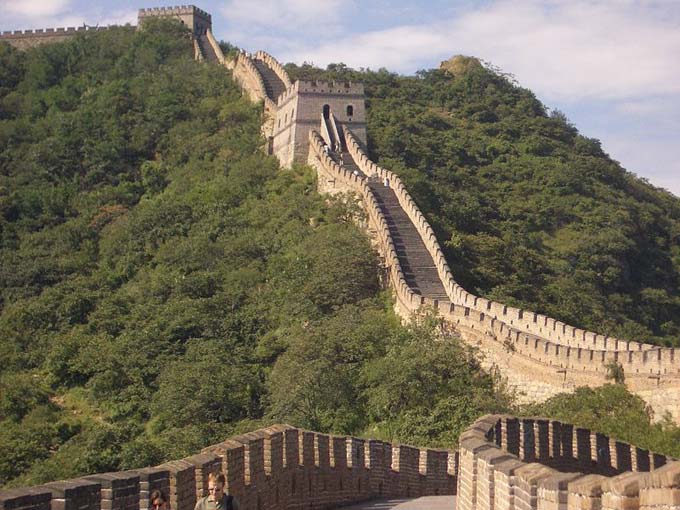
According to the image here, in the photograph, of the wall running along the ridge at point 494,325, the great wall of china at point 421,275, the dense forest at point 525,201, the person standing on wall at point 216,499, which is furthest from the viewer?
the dense forest at point 525,201

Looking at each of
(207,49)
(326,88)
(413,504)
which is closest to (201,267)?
(326,88)

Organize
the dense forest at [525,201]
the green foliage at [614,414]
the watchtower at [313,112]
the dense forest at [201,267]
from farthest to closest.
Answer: the watchtower at [313,112] → the dense forest at [525,201] → the dense forest at [201,267] → the green foliage at [614,414]

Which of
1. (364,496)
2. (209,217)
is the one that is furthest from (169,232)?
(364,496)

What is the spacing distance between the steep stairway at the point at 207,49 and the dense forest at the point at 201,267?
1.09m

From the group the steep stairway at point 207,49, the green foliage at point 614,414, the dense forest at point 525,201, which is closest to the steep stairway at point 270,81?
the dense forest at point 525,201

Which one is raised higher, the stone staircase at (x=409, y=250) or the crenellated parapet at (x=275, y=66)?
the crenellated parapet at (x=275, y=66)

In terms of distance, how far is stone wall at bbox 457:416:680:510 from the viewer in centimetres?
671

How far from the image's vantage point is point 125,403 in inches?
1660

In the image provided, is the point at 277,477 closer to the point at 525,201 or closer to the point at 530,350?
the point at 530,350

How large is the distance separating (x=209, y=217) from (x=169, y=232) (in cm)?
165

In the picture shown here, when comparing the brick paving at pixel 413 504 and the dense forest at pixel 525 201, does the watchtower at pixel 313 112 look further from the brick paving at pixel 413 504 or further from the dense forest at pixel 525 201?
the brick paving at pixel 413 504

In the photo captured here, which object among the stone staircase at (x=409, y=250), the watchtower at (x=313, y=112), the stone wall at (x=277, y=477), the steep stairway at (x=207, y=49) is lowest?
the stone wall at (x=277, y=477)

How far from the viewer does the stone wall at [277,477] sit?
8.95m

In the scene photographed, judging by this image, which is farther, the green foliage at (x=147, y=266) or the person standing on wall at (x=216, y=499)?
the green foliage at (x=147, y=266)
